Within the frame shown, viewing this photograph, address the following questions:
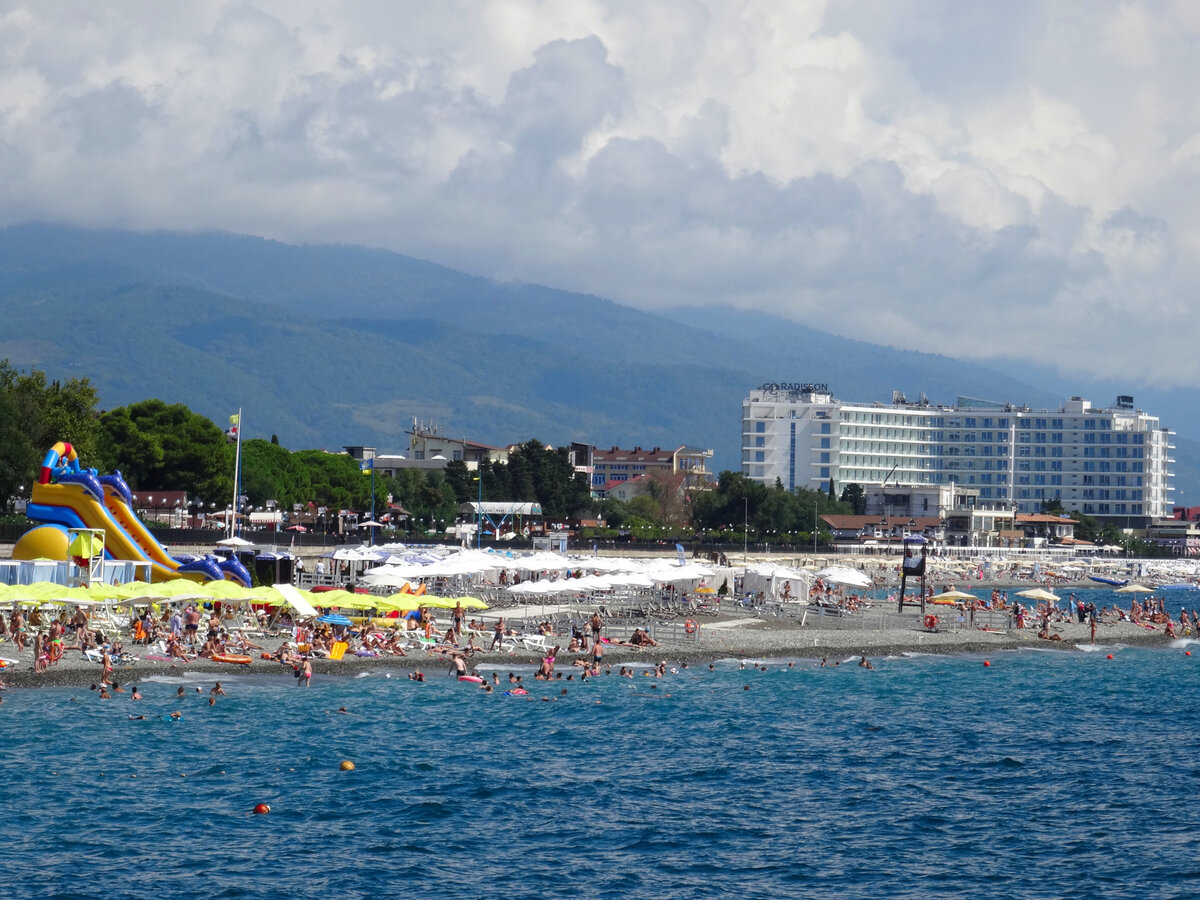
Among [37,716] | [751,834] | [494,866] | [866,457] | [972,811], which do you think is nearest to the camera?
[494,866]

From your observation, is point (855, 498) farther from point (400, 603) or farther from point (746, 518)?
point (400, 603)

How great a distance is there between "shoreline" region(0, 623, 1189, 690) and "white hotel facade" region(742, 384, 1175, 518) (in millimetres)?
126688

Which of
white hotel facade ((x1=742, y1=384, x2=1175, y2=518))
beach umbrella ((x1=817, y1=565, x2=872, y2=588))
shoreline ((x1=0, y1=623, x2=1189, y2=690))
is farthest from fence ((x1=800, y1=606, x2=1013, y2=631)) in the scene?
white hotel facade ((x1=742, y1=384, x2=1175, y2=518))

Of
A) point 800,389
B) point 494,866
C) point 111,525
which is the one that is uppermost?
point 800,389

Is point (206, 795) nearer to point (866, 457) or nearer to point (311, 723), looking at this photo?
point (311, 723)

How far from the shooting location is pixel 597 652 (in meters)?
42.6

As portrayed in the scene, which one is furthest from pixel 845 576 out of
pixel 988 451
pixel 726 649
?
pixel 988 451

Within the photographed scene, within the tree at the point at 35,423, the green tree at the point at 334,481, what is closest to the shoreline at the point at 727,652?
the tree at the point at 35,423

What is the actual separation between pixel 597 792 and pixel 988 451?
17951 cm

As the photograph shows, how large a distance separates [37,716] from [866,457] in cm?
16946

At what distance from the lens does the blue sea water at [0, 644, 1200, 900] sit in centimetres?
2172

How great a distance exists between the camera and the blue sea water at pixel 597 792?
21719 millimetres

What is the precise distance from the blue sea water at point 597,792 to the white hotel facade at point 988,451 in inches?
5911

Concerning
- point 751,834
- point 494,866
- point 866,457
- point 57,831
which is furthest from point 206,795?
point 866,457
